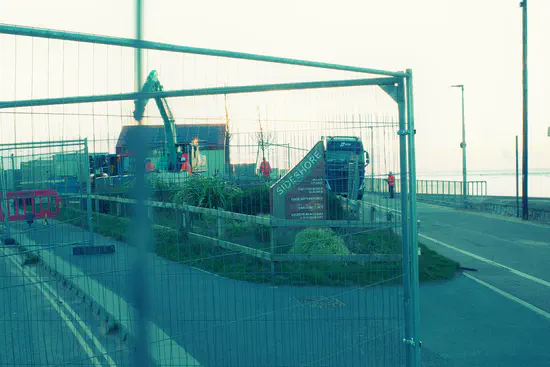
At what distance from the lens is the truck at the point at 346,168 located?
4.32 m

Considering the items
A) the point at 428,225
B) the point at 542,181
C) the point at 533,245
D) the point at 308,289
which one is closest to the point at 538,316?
the point at 308,289

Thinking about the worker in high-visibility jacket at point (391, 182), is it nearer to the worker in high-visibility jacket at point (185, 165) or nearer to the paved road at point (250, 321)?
the paved road at point (250, 321)

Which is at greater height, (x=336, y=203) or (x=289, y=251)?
(x=336, y=203)

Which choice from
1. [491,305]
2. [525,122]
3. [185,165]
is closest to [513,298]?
[491,305]

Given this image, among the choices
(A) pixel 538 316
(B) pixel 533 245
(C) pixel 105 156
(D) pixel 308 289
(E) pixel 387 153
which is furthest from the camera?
(B) pixel 533 245

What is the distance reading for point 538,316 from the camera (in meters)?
7.02

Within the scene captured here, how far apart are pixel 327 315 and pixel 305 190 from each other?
138cm

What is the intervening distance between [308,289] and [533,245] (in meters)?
10.8

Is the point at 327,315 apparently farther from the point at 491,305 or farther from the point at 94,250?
the point at 491,305

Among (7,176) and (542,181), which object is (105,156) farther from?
(542,181)

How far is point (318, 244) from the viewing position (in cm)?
517

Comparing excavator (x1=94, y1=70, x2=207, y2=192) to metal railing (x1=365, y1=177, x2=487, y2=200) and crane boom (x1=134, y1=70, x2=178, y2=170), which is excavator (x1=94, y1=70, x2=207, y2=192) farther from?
metal railing (x1=365, y1=177, x2=487, y2=200)

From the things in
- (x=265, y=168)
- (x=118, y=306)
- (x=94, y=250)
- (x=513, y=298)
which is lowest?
(x=513, y=298)

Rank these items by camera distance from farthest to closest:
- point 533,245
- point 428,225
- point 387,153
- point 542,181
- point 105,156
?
point 542,181 → point 428,225 → point 533,245 → point 387,153 → point 105,156
